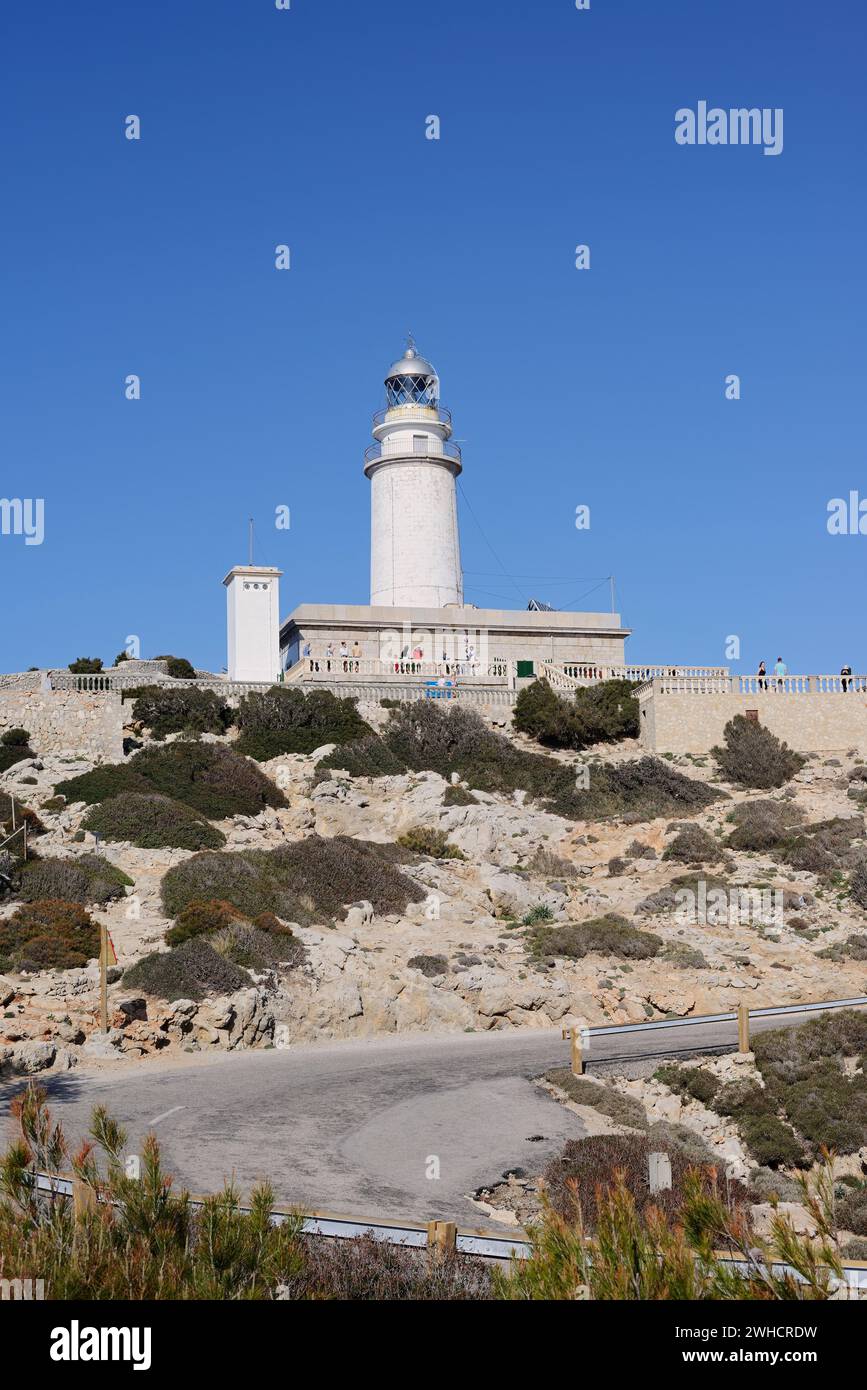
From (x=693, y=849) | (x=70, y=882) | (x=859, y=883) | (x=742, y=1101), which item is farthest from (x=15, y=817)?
(x=742, y=1101)

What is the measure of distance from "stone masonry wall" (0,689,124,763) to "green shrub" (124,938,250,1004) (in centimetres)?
1646

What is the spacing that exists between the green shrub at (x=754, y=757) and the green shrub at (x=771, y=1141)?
22.2 m

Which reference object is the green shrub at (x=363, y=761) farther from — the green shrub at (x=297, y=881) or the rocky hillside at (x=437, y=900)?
the green shrub at (x=297, y=881)

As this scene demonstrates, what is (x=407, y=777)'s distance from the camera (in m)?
35.8

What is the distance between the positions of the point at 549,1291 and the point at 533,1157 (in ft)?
26.5

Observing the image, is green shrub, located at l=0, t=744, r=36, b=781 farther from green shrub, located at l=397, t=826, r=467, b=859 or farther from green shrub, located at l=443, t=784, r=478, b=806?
green shrub, located at l=443, t=784, r=478, b=806

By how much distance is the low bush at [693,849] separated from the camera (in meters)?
30.9

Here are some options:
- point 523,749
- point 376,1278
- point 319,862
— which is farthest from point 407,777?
point 376,1278

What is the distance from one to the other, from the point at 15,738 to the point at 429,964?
18.6 metres

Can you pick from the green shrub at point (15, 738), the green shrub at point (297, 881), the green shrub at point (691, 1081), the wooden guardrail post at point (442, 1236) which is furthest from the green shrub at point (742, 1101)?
the green shrub at point (15, 738)

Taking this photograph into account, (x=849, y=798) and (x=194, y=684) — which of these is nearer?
(x=849, y=798)

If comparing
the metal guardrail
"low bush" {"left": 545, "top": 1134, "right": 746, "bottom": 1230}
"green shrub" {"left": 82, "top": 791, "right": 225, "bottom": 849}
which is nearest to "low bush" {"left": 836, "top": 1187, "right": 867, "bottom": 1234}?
"low bush" {"left": 545, "top": 1134, "right": 746, "bottom": 1230}
